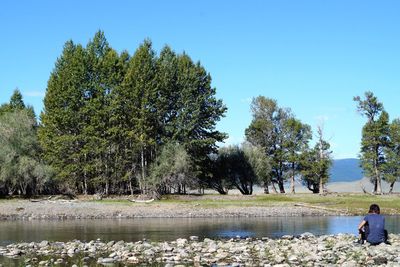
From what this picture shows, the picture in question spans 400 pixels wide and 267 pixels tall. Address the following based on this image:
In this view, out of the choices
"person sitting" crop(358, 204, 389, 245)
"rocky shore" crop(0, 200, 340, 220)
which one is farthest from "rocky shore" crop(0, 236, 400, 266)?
"rocky shore" crop(0, 200, 340, 220)

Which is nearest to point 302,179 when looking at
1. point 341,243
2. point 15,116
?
point 15,116

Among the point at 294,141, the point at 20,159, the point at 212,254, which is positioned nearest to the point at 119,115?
the point at 20,159

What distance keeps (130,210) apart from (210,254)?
38836mm

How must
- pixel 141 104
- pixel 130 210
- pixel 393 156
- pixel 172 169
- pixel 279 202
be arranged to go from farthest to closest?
pixel 393 156 < pixel 141 104 < pixel 172 169 < pixel 279 202 < pixel 130 210

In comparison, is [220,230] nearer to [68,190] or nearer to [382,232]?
[382,232]

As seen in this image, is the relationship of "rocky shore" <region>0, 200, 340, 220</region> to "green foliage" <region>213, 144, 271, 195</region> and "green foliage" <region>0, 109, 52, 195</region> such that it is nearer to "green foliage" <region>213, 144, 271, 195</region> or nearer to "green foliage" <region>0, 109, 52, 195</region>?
"green foliage" <region>0, 109, 52, 195</region>

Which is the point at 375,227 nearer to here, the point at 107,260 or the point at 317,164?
the point at 107,260

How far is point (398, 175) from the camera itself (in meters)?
94.9

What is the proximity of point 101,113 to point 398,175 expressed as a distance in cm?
5110

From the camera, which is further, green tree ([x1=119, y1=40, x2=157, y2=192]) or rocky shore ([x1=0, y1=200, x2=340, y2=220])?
green tree ([x1=119, y1=40, x2=157, y2=192])

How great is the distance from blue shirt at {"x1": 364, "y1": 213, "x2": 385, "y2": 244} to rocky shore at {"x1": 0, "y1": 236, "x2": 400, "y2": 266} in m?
0.50

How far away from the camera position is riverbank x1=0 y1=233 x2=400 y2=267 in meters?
24.0

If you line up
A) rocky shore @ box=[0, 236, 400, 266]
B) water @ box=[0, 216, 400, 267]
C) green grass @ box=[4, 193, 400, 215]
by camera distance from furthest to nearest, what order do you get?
green grass @ box=[4, 193, 400, 215]
water @ box=[0, 216, 400, 267]
rocky shore @ box=[0, 236, 400, 266]

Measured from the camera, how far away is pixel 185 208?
6638cm
